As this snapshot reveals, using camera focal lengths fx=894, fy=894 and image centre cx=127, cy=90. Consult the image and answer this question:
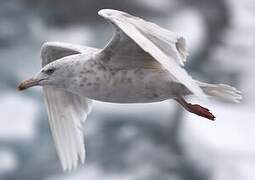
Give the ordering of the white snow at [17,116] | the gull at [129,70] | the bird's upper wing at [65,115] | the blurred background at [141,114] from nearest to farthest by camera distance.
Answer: the gull at [129,70] → the bird's upper wing at [65,115] → the blurred background at [141,114] → the white snow at [17,116]

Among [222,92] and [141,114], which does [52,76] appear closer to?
[222,92]

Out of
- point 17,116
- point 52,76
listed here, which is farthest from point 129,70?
point 17,116

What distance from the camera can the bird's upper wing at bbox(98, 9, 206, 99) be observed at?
58.1 inches

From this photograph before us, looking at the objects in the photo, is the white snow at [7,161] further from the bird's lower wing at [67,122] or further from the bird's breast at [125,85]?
the bird's breast at [125,85]

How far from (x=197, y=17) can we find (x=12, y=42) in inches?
61.7

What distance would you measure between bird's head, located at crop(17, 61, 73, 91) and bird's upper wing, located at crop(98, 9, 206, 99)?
0.10 metres

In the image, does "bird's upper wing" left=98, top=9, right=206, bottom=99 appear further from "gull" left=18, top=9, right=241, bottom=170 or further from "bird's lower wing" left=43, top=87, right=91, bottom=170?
"bird's lower wing" left=43, top=87, right=91, bottom=170

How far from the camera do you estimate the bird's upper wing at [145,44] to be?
4.84 ft

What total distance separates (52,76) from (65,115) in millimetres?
277

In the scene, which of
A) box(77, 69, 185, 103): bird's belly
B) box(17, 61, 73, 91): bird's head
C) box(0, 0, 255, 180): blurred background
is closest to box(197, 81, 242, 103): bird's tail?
box(77, 69, 185, 103): bird's belly

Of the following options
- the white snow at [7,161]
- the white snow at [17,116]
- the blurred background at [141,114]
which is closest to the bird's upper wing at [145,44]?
the blurred background at [141,114]

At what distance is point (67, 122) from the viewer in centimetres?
203

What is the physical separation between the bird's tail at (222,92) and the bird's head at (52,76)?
0.92 feet

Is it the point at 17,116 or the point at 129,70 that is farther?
the point at 17,116
